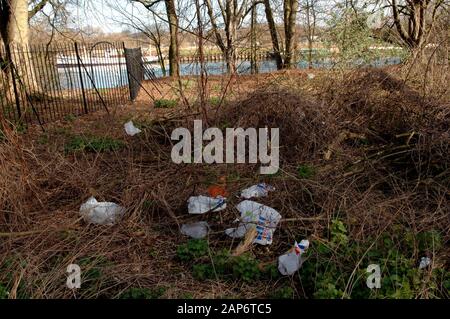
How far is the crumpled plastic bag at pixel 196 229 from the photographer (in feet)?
9.68

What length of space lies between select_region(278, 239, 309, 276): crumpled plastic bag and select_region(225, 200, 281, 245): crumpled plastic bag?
274mm

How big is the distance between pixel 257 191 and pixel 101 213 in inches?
56.3

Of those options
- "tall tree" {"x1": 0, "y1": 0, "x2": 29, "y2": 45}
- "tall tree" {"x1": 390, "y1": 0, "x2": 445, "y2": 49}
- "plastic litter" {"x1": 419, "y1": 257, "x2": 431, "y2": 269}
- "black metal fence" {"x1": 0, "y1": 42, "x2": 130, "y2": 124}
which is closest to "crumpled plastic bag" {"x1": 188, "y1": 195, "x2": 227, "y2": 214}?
"plastic litter" {"x1": 419, "y1": 257, "x2": 431, "y2": 269}

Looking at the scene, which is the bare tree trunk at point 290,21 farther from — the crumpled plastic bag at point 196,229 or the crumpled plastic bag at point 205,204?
the crumpled plastic bag at point 196,229

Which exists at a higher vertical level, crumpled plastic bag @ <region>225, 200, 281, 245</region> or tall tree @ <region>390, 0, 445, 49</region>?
tall tree @ <region>390, 0, 445, 49</region>

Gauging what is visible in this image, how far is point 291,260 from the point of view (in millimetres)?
2498

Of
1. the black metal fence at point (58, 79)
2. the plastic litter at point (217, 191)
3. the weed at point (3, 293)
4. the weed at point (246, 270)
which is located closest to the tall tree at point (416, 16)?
the plastic litter at point (217, 191)

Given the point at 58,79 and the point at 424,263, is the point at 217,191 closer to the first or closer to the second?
the point at 424,263

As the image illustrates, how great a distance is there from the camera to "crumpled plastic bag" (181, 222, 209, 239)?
2949 mm

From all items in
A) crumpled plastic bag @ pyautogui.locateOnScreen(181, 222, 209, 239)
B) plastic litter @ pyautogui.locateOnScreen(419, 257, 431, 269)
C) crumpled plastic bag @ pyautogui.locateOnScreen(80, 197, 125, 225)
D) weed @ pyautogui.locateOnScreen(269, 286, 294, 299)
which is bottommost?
weed @ pyautogui.locateOnScreen(269, 286, 294, 299)

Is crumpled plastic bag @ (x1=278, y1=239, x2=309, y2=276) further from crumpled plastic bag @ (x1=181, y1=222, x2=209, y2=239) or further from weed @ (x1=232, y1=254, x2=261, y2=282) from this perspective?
crumpled plastic bag @ (x1=181, y1=222, x2=209, y2=239)

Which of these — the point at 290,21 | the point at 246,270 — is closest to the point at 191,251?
the point at 246,270
